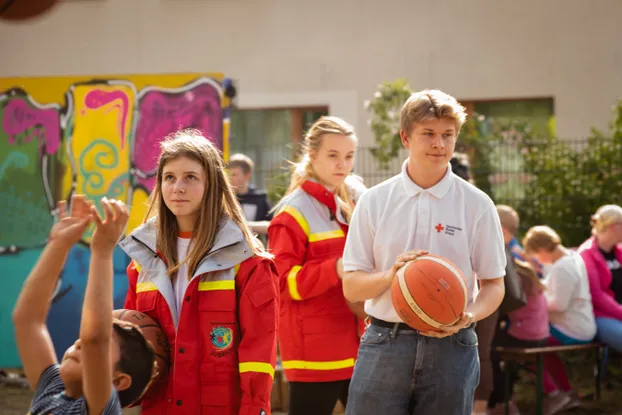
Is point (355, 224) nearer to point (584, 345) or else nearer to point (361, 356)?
point (361, 356)

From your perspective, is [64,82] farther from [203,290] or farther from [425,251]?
[425,251]

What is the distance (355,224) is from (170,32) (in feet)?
43.9

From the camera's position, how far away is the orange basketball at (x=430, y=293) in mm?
3449

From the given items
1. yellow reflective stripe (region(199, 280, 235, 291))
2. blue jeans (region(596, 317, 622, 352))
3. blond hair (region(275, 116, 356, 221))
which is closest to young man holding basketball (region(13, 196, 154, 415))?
yellow reflective stripe (region(199, 280, 235, 291))

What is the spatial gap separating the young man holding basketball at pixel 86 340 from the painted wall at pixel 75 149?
5.82 metres

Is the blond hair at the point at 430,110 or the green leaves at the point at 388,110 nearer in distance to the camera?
the blond hair at the point at 430,110

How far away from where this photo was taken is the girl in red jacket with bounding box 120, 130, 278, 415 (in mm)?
3572

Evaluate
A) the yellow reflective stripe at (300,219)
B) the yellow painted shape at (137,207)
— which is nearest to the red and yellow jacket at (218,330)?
the yellow reflective stripe at (300,219)

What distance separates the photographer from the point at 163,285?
3.67 meters

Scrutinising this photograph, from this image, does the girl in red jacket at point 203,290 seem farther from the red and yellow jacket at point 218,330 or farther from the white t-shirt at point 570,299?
the white t-shirt at point 570,299

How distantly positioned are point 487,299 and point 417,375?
42 cm

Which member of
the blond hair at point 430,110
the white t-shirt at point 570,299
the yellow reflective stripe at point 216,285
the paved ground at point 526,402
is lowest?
the paved ground at point 526,402

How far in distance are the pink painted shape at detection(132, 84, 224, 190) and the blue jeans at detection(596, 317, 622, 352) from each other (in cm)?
409

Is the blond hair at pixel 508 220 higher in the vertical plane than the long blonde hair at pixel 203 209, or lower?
lower
